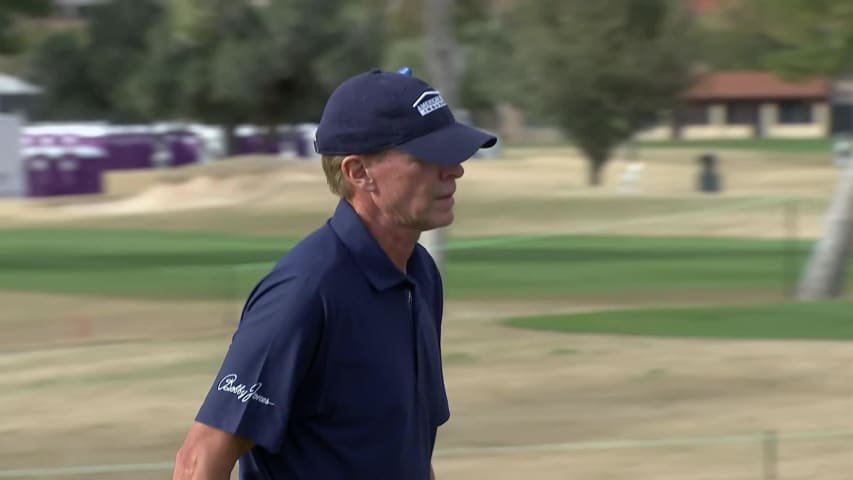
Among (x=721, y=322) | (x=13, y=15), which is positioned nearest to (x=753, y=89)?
(x=13, y=15)

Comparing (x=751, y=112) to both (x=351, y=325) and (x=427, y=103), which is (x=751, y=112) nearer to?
(x=427, y=103)

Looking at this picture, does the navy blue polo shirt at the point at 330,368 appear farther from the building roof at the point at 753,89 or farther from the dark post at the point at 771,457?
the building roof at the point at 753,89

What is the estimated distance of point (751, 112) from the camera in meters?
113

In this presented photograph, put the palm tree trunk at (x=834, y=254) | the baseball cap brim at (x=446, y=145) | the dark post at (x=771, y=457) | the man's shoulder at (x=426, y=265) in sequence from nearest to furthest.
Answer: the baseball cap brim at (x=446, y=145) < the man's shoulder at (x=426, y=265) < the dark post at (x=771, y=457) < the palm tree trunk at (x=834, y=254)

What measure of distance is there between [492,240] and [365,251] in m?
26.7

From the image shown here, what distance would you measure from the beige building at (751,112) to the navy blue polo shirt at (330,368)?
101061 mm

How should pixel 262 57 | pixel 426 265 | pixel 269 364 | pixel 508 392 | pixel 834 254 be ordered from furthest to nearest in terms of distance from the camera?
pixel 262 57 < pixel 834 254 < pixel 508 392 < pixel 426 265 < pixel 269 364

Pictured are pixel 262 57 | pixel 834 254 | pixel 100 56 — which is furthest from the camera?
pixel 100 56

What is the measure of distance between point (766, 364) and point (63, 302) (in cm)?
988

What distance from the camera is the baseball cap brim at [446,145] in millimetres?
3236

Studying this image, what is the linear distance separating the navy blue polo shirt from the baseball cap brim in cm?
21

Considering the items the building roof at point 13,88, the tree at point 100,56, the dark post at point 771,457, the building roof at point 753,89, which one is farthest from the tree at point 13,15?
the building roof at point 753,89

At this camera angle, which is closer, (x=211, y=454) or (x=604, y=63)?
(x=211, y=454)

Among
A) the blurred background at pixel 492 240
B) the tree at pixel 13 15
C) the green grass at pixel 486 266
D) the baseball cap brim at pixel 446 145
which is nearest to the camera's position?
the baseball cap brim at pixel 446 145
